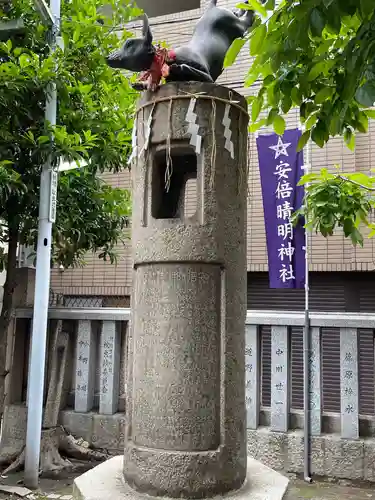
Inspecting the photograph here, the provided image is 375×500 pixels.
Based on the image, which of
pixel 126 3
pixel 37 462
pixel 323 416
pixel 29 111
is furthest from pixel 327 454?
pixel 126 3

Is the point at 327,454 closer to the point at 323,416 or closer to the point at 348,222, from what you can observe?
the point at 323,416

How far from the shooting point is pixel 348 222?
4.01 metres

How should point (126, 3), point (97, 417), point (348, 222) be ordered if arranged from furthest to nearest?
point (126, 3), point (97, 417), point (348, 222)

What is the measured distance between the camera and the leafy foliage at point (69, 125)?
188 inches

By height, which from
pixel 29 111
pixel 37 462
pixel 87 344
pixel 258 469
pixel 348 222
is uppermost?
pixel 29 111

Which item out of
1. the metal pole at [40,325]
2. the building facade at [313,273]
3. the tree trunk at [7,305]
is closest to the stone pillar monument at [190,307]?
the metal pole at [40,325]

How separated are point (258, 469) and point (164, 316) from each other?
144cm

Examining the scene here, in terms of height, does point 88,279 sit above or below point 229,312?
above

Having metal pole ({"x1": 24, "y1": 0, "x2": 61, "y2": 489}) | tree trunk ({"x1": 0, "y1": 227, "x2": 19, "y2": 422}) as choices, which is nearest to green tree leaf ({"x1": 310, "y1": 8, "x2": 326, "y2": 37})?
metal pole ({"x1": 24, "y1": 0, "x2": 61, "y2": 489})

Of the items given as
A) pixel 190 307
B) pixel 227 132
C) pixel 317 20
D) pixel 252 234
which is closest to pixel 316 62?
pixel 317 20

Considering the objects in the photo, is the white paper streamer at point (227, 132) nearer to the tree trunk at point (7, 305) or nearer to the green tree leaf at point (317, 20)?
the green tree leaf at point (317, 20)

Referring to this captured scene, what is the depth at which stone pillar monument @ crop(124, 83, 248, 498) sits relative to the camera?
10.4ft

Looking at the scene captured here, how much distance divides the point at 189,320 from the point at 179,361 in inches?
10.6

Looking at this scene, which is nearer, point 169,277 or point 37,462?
point 169,277
